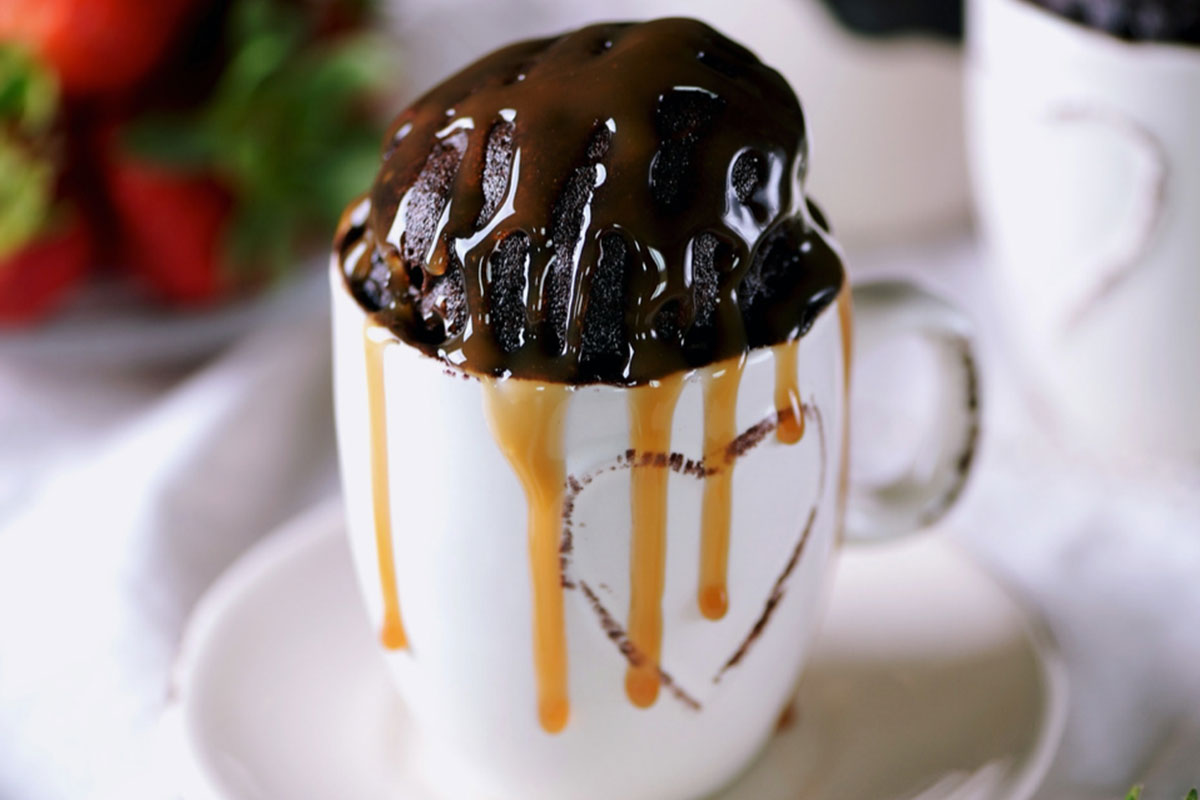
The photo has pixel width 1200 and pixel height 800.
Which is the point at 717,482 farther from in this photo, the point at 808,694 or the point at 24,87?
the point at 24,87

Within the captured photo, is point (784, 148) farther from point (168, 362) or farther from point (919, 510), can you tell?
point (168, 362)

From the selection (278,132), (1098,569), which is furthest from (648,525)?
(278,132)

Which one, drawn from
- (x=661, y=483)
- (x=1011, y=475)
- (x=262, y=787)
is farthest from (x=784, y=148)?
(x=1011, y=475)

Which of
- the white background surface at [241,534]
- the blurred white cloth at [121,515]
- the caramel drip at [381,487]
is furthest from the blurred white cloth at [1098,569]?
the blurred white cloth at [121,515]

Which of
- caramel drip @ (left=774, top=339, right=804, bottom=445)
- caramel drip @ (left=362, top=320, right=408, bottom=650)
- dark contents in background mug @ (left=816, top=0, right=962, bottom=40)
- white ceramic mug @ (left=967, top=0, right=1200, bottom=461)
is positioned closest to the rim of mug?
white ceramic mug @ (left=967, top=0, right=1200, bottom=461)

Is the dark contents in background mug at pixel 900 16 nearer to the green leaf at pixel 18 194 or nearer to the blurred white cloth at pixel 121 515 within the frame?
the blurred white cloth at pixel 121 515

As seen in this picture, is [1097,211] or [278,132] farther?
[278,132]
